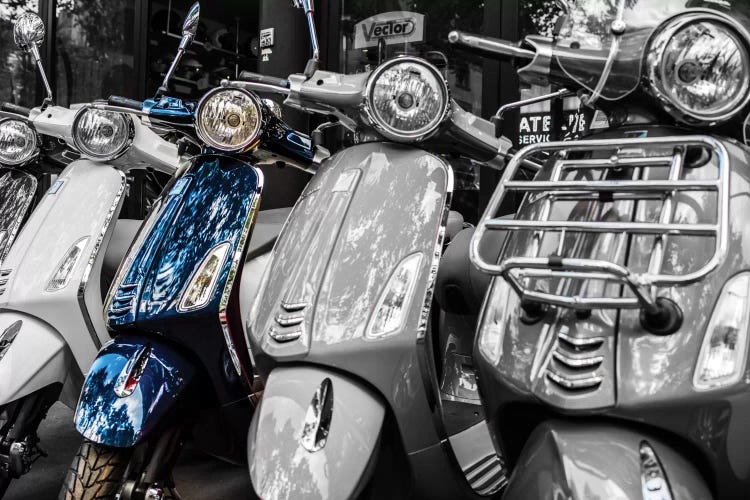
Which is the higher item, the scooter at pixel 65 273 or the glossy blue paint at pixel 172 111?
the glossy blue paint at pixel 172 111

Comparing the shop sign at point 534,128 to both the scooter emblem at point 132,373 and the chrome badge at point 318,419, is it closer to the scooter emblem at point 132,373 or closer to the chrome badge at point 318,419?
the scooter emblem at point 132,373

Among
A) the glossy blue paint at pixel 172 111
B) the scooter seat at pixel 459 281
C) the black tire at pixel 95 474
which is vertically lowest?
the black tire at pixel 95 474

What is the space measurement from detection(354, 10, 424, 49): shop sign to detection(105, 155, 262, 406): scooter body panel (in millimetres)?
2421

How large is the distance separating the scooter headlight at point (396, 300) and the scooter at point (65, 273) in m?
1.05

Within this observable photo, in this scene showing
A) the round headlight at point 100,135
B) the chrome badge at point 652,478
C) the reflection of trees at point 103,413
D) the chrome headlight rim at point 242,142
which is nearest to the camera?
the chrome badge at point 652,478

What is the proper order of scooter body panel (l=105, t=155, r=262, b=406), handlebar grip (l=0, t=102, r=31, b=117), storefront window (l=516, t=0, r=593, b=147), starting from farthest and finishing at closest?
storefront window (l=516, t=0, r=593, b=147) → handlebar grip (l=0, t=102, r=31, b=117) → scooter body panel (l=105, t=155, r=262, b=406)

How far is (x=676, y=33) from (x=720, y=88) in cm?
12

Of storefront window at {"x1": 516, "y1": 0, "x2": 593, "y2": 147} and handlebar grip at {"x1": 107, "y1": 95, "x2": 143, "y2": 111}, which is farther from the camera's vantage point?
storefront window at {"x1": 516, "y1": 0, "x2": 593, "y2": 147}

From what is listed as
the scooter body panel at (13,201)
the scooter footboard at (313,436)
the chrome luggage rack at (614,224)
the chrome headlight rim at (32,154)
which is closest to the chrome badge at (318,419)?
the scooter footboard at (313,436)

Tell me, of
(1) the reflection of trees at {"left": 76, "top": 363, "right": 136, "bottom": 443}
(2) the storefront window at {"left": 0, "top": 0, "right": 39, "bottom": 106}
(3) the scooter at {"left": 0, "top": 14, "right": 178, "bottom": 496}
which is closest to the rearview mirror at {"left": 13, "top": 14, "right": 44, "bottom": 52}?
(3) the scooter at {"left": 0, "top": 14, "right": 178, "bottom": 496}

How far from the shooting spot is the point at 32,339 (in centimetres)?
217

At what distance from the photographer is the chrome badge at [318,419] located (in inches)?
55.5

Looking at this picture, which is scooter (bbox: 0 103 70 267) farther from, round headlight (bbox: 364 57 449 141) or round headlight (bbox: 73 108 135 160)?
round headlight (bbox: 364 57 449 141)

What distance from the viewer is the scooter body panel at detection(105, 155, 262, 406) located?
6.40 feet
